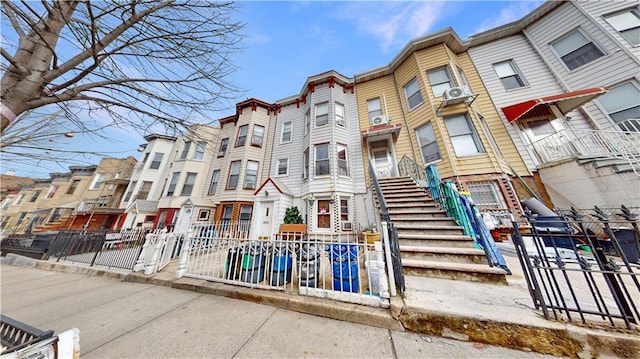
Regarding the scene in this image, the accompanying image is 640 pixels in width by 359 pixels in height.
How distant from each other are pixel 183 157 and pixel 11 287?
434 inches

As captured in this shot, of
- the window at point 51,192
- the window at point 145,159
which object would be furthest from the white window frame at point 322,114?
the window at point 51,192

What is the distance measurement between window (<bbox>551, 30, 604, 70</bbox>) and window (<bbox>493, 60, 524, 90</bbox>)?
5.12 feet

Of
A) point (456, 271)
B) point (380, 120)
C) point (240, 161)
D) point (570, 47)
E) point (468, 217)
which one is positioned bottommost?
point (456, 271)

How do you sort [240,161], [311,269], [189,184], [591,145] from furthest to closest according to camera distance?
1. [189,184]
2. [240,161]
3. [591,145]
4. [311,269]

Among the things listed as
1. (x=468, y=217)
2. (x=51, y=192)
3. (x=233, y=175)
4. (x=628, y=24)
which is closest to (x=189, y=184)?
(x=233, y=175)

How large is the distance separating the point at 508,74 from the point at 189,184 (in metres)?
19.8

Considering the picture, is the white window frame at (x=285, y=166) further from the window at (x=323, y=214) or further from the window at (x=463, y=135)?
the window at (x=463, y=135)

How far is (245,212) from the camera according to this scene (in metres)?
10.7

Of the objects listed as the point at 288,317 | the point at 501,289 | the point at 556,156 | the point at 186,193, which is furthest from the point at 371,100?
the point at 186,193

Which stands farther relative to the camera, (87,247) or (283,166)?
(283,166)

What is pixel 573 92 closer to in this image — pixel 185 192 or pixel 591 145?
pixel 591 145

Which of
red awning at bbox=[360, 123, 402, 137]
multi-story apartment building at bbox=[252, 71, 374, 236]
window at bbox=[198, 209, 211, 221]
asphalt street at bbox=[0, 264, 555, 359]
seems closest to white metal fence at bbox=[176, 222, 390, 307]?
asphalt street at bbox=[0, 264, 555, 359]

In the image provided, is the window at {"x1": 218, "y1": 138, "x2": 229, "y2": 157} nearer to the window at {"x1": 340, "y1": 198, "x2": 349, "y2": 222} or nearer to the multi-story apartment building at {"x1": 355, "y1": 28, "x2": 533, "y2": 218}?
the window at {"x1": 340, "y1": 198, "x2": 349, "y2": 222}

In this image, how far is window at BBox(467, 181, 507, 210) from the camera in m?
6.69
